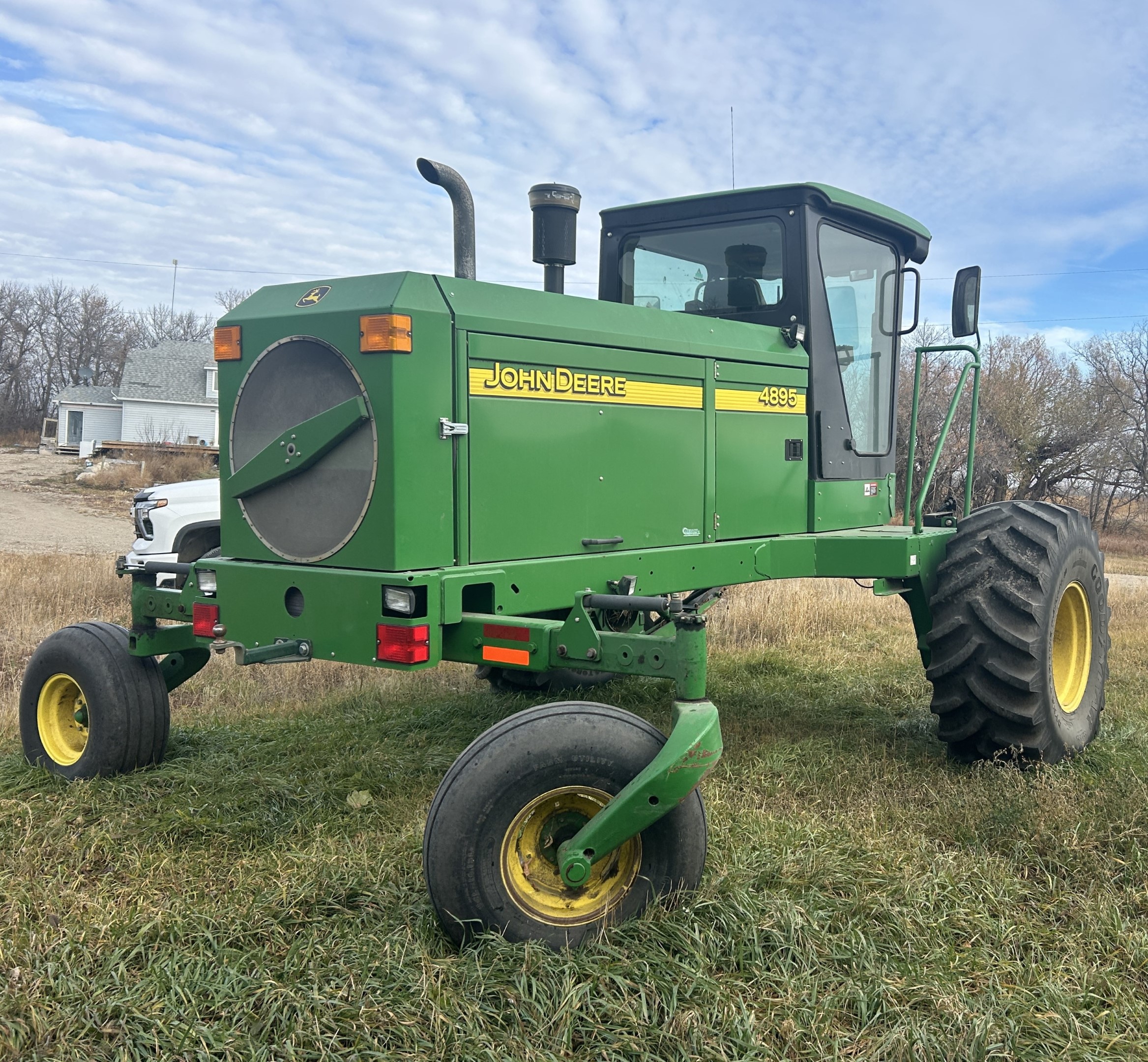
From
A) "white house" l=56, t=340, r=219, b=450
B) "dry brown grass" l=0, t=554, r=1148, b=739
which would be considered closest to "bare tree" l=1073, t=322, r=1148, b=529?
"dry brown grass" l=0, t=554, r=1148, b=739

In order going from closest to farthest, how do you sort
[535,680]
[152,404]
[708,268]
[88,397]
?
[708,268], [535,680], [152,404], [88,397]

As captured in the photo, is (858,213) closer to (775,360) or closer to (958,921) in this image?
(775,360)

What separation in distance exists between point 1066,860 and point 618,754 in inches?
69.6

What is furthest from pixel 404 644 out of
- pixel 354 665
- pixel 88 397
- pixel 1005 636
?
pixel 88 397

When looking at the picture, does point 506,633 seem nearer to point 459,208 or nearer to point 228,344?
point 228,344

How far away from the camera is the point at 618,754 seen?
3.06 metres

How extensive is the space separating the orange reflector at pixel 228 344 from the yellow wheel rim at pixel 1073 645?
13.5 feet

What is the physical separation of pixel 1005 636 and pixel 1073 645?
1.02 metres

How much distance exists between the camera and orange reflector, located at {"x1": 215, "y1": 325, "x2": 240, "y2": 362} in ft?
12.7

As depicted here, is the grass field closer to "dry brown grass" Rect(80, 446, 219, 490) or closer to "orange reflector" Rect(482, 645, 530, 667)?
"orange reflector" Rect(482, 645, 530, 667)

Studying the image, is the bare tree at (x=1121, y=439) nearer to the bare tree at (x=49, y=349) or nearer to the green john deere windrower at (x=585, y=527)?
the green john deere windrower at (x=585, y=527)

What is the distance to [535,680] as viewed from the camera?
20.2 feet

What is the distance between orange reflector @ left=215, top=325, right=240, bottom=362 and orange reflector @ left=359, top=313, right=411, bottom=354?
68cm

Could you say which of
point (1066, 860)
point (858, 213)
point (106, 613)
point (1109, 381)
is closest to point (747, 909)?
point (1066, 860)
